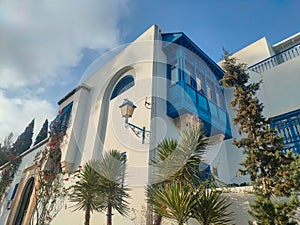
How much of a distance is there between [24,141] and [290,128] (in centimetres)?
2957

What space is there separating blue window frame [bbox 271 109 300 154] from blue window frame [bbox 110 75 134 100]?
718 centimetres

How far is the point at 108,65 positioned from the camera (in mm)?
12875

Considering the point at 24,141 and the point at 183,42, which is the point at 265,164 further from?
the point at 24,141

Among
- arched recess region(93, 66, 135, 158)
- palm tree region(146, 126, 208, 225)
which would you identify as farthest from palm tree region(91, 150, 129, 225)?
arched recess region(93, 66, 135, 158)

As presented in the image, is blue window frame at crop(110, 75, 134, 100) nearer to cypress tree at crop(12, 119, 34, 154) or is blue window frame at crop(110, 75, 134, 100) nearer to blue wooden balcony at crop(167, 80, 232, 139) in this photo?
blue wooden balcony at crop(167, 80, 232, 139)

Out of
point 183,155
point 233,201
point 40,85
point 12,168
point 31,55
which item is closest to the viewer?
point 233,201

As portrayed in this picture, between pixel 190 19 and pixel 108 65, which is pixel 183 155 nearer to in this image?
pixel 190 19

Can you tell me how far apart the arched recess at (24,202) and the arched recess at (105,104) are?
6004 mm

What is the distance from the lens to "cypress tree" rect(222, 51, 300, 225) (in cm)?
411

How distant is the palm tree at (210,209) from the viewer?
183 inches

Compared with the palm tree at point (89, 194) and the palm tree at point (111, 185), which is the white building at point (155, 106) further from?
the palm tree at point (89, 194)

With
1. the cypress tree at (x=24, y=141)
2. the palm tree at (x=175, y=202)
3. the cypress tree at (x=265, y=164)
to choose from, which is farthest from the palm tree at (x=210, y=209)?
the cypress tree at (x=24, y=141)

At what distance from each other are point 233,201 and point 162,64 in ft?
22.9

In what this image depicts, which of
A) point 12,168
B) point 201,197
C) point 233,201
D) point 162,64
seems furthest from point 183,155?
point 12,168
